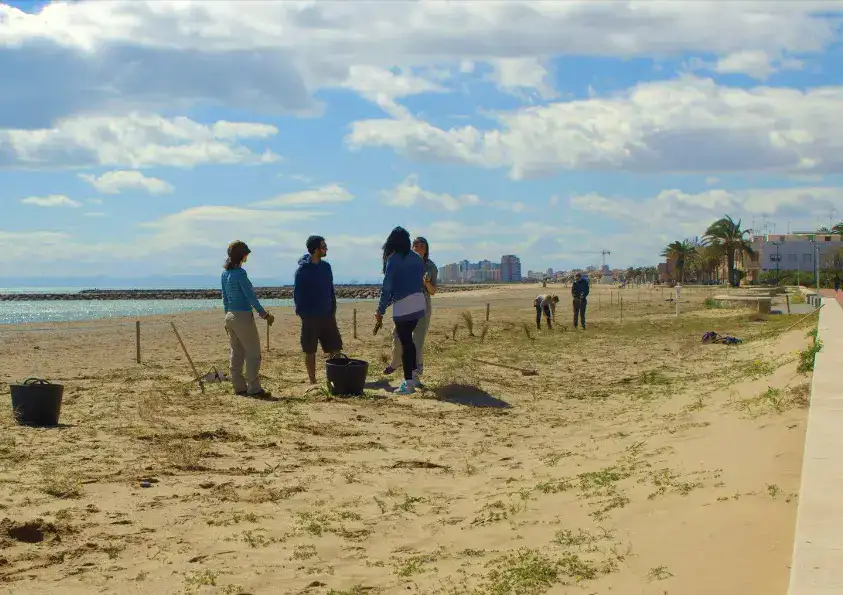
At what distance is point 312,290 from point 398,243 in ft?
→ 4.32

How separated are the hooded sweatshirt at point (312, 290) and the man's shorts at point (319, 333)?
0.28 ft

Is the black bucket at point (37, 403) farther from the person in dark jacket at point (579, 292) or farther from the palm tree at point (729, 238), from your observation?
the palm tree at point (729, 238)

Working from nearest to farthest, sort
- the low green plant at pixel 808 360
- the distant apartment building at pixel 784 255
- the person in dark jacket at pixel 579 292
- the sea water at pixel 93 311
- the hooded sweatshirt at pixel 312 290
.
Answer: the low green plant at pixel 808 360 < the hooded sweatshirt at pixel 312 290 < the person in dark jacket at pixel 579 292 < the sea water at pixel 93 311 < the distant apartment building at pixel 784 255

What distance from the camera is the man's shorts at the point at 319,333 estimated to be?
11180 mm

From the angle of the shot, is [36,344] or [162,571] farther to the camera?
[36,344]

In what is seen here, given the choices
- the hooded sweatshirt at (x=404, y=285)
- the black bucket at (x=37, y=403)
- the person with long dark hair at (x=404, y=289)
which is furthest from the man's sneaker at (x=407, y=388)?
the black bucket at (x=37, y=403)

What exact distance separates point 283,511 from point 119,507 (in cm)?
101

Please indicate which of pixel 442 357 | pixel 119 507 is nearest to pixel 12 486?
pixel 119 507

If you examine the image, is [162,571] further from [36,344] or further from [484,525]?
[36,344]

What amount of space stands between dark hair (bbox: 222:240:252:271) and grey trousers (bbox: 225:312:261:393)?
580 mm

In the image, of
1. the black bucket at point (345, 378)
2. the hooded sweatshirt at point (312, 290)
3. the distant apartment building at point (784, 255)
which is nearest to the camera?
the black bucket at point (345, 378)

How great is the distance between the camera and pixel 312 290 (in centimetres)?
1111

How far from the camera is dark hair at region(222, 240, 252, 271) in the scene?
10.7 m

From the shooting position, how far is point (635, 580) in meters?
3.85
